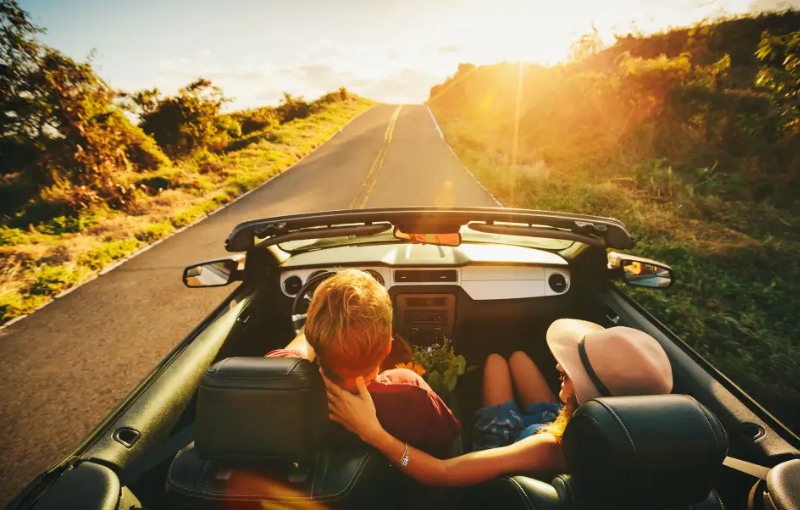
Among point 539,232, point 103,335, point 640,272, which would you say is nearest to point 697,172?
point 640,272

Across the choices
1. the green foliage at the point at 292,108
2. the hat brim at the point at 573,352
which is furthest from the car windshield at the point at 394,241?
the green foliage at the point at 292,108

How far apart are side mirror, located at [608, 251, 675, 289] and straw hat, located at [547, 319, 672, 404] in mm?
1035

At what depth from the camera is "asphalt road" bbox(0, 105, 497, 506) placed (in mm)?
3916

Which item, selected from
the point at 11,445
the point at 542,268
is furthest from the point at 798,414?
the point at 11,445

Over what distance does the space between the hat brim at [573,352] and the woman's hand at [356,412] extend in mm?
885

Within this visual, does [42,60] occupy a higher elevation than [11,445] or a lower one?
higher

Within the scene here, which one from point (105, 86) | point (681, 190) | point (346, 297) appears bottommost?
point (681, 190)

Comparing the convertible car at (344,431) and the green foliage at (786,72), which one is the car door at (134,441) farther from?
the green foliage at (786,72)

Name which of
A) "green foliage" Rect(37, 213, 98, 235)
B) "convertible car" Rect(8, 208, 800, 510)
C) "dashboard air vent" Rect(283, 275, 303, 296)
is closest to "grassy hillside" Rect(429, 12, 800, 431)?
"convertible car" Rect(8, 208, 800, 510)

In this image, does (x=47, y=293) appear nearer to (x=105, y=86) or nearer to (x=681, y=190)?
(x=105, y=86)

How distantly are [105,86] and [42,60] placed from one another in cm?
194

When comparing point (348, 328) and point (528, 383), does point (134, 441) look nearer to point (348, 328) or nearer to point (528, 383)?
point (348, 328)

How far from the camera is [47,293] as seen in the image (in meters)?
6.93

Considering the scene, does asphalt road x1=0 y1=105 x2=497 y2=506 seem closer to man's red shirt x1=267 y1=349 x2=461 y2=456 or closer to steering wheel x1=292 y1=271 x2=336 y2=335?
steering wheel x1=292 y1=271 x2=336 y2=335
